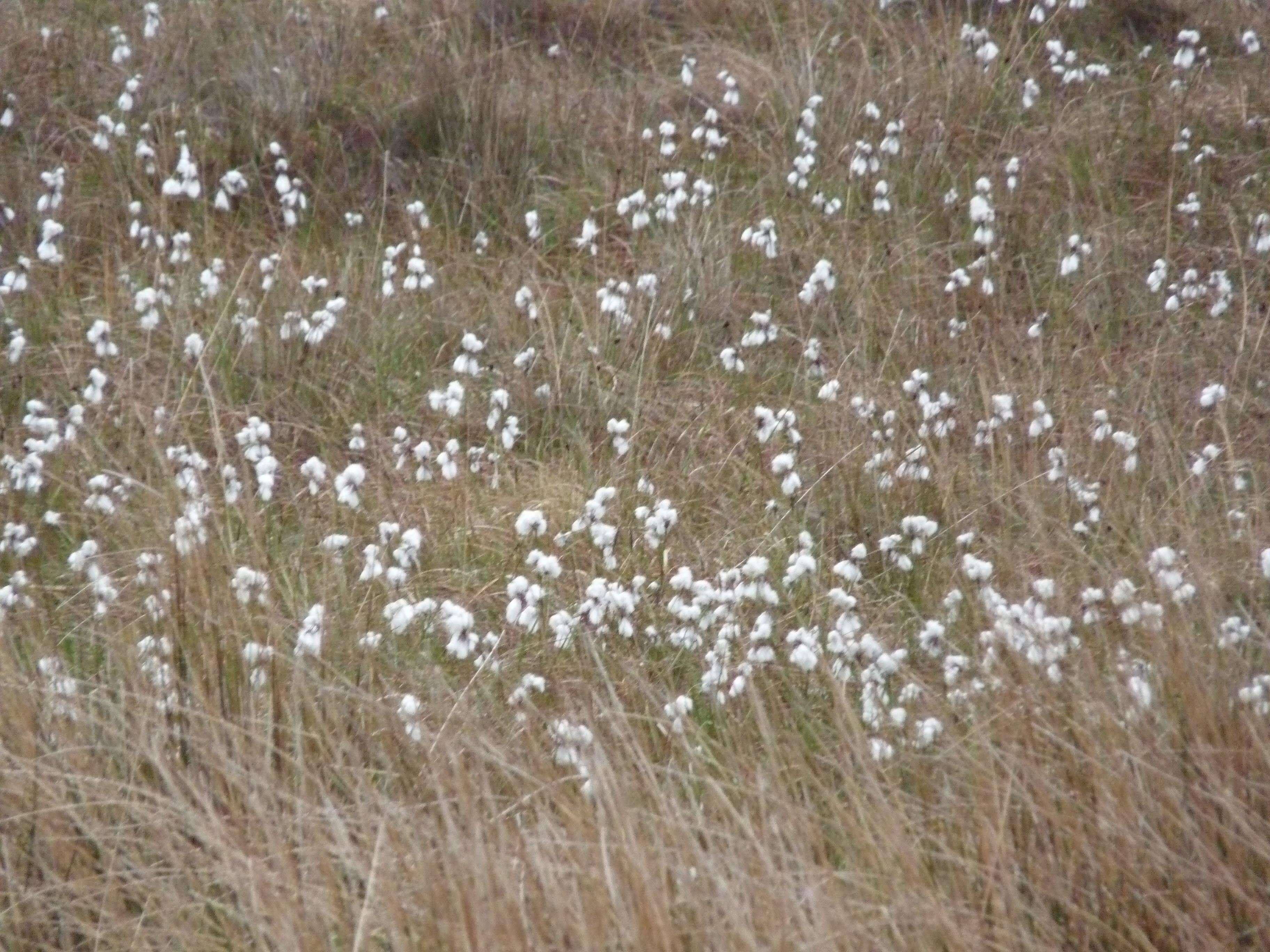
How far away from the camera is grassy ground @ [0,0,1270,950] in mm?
2371

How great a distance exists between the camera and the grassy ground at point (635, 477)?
7.78 feet

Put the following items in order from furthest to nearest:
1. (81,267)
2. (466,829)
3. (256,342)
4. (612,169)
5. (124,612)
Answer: (612,169) < (81,267) < (256,342) < (124,612) < (466,829)

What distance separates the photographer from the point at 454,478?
4414 millimetres

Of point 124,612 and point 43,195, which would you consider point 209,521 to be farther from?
point 43,195

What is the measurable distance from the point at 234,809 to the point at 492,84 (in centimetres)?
443

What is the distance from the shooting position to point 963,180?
5820mm

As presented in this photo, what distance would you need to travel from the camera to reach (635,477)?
4367mm

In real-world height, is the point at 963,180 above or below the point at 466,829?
above

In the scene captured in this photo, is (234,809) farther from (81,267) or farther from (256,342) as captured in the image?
(81,267)

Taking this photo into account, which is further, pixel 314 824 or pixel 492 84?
pixel 492 84

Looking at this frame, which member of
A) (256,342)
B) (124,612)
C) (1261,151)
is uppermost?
(1261,151)

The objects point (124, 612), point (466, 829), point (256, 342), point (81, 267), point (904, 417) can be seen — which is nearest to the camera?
point (466, 829)

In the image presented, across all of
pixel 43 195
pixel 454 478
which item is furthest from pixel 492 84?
pixel 454 478

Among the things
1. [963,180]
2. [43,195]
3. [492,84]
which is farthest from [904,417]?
[43,195]
